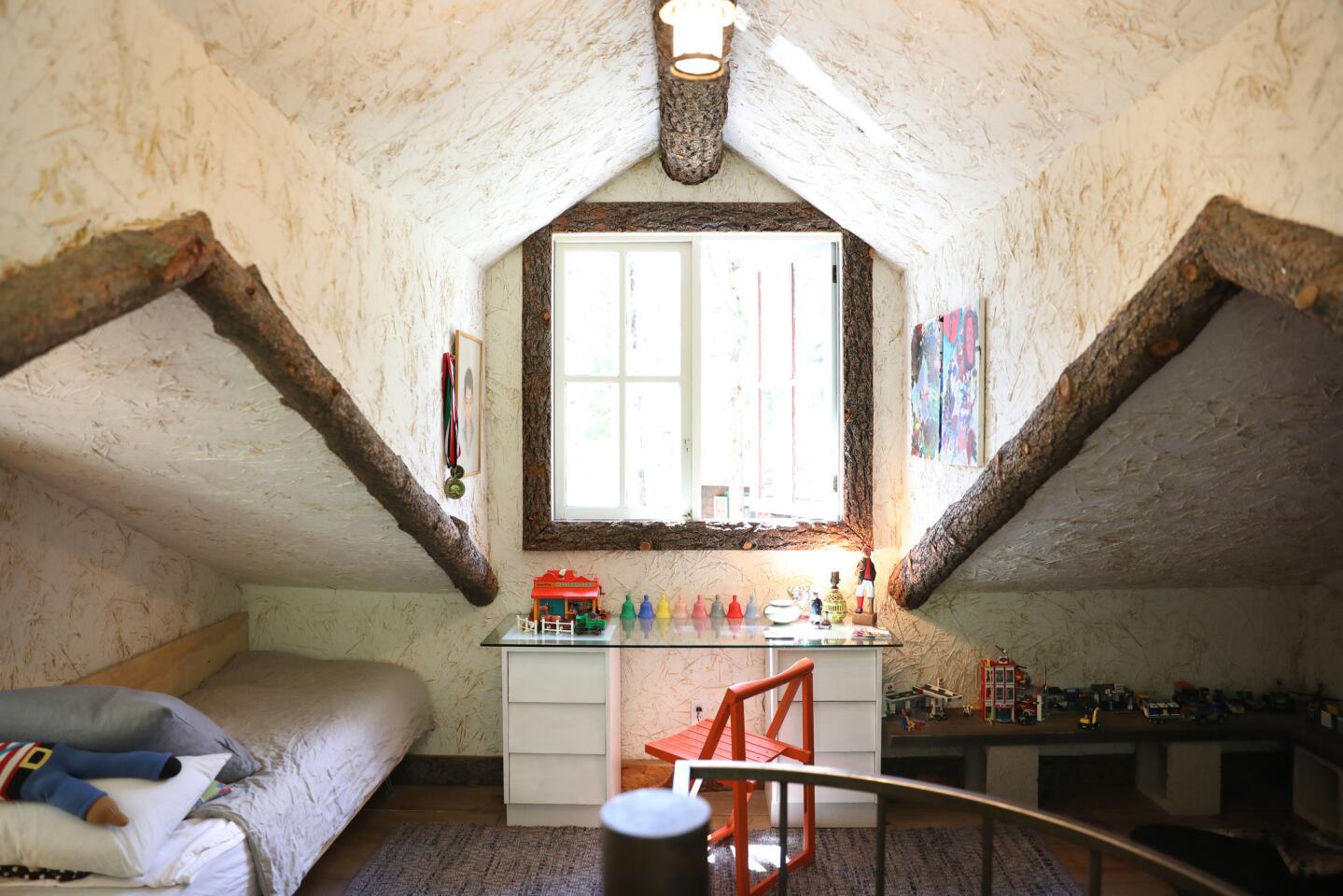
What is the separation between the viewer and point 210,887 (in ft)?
7.80

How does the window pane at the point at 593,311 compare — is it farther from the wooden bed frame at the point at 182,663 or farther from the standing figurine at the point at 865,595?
the wooden bed frame at the point at 182,663

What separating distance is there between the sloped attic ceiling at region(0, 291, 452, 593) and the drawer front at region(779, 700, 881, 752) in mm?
1560

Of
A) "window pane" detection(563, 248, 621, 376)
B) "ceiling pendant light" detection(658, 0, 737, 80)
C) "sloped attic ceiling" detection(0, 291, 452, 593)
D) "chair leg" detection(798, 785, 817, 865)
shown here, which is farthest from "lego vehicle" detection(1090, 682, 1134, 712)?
"ceiling pendant light" detection(658, 0, 737, 80)

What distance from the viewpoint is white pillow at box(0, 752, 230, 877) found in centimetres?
221

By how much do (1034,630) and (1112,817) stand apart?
0.75 metres

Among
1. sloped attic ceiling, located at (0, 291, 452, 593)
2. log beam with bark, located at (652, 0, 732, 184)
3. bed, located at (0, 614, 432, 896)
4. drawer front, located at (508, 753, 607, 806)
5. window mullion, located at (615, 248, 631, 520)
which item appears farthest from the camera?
window mullion, located at (615, 248, 631, 520)

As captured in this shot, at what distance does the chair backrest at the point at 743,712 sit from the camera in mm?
2908

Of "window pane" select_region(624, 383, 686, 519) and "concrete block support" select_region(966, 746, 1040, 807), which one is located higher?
"window pane" select_region(624, 383, 686, 519)

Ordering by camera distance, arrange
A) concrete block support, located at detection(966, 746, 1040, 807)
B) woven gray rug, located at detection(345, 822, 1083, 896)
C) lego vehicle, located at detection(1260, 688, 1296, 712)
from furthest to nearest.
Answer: lego vehicle, located at detection(1260, 688, 1296, 712)
concrete block support, located at detection(966, 746, 1040, 807)
woven gray rug, located at detection(345, 822, 1083, 896)

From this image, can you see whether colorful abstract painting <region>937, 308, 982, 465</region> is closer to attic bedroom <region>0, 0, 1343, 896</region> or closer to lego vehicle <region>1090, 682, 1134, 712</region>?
attic bedroom <region>0, 0, 1343, 896</region>

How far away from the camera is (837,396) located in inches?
163

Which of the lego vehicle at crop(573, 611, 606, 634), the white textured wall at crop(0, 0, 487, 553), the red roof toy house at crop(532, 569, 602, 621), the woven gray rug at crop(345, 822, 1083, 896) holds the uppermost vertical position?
the white textured wall at crop(0, 0, 487, 553)

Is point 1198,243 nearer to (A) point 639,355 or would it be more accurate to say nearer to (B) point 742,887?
(B) point 742,887

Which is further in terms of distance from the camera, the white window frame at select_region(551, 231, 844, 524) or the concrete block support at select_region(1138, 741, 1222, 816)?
the white window frame at select_region(551, 231, 844, 524)
